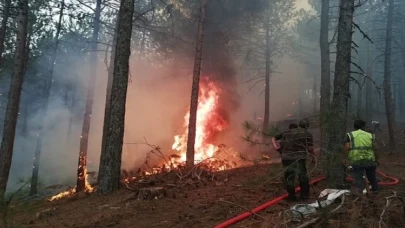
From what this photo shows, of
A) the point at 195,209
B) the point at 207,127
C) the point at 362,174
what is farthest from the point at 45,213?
the point at 207,127

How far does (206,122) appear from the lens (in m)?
17.8

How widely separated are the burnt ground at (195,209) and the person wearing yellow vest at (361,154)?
966 millimetres

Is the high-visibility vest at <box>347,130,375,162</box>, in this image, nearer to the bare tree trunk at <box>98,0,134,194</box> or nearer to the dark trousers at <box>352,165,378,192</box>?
the dark trousers at <box>352,165,378,192</box>

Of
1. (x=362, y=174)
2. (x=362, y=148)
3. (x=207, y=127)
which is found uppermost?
(x=207, y=127)

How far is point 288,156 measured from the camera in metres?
6.54

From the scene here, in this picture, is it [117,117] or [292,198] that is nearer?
[292,198]

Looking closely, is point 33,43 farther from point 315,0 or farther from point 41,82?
point 315,0

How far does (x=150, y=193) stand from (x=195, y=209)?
4.71 feet

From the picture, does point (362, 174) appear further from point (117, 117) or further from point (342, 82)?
point (117, 117)

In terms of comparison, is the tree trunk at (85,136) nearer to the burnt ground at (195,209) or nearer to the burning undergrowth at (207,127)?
the burnt ground at (195,209)

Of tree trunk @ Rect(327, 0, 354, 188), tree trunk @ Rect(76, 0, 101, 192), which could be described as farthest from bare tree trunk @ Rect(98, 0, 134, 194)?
tree trunk @ Rect(327, 0, 354, 188)

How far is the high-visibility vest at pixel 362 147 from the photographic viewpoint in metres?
6.49

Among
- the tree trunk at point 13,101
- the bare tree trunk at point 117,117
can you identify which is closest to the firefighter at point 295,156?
the bare tree trunk at point 117,117

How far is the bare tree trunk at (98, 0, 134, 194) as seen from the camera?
26.4 feet
